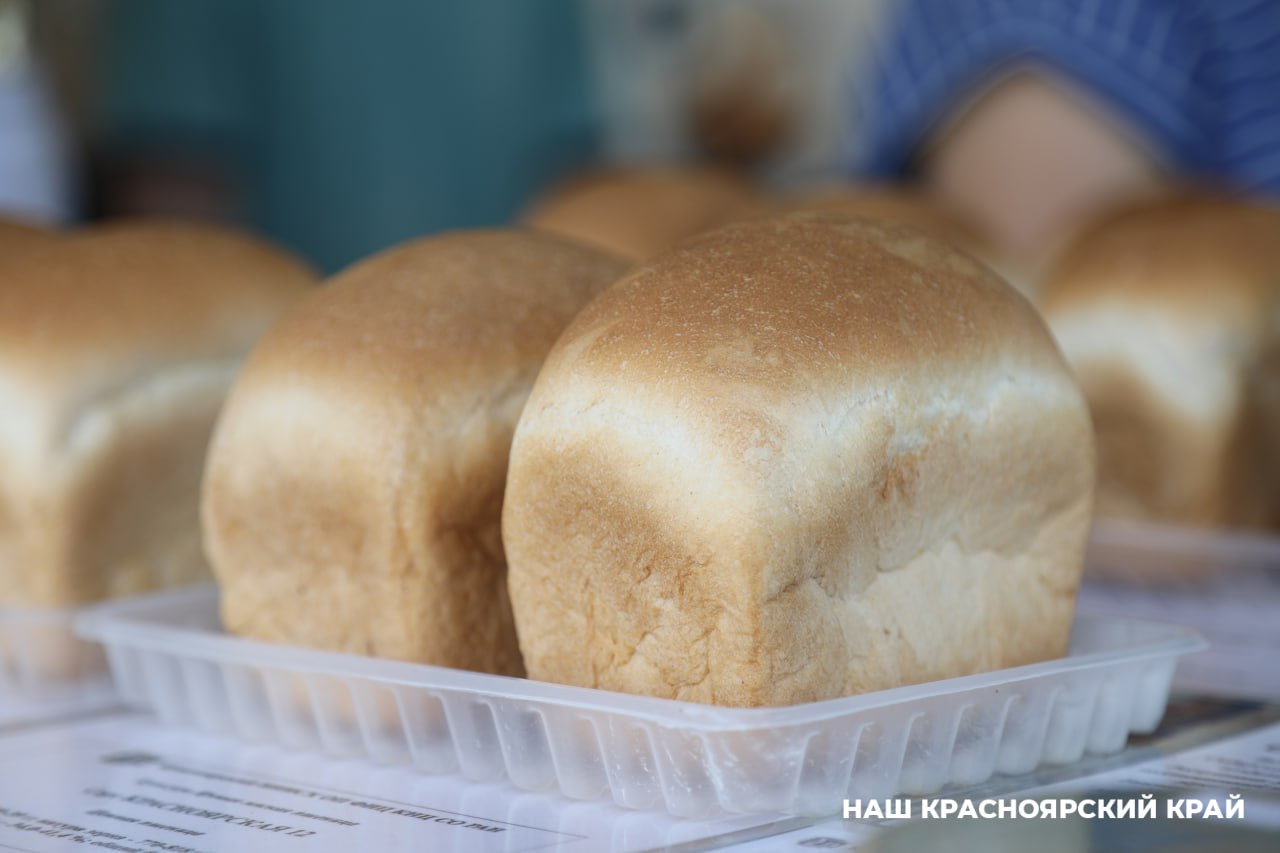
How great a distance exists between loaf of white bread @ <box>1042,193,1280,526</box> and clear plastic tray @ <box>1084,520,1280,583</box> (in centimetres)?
16

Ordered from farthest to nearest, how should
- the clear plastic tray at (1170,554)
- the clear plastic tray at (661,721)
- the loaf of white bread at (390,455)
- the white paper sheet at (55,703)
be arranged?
the clear plastic tray at (1170,554)
the white paper sheet at (55,703)
the loaf of white bread at (390,455)
the clear plastic tray at (661,721)

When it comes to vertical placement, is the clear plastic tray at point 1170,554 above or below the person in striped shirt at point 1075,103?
below

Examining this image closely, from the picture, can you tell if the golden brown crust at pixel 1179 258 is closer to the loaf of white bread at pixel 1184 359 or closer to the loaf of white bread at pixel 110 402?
the loaf of white bread at pixel 1184 359

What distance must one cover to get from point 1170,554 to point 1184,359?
0.29 m

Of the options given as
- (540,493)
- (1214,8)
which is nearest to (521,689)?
(540,493)

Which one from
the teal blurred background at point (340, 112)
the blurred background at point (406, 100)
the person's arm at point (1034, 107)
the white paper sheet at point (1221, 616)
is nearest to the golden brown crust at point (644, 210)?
the person's arm at point (1034, 107)

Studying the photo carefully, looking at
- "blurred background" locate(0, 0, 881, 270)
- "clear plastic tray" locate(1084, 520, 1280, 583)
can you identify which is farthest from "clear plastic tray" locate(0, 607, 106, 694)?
"blurred background" locate(0, 0, 881, 270)

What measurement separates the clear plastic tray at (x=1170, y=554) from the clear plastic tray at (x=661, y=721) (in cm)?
38

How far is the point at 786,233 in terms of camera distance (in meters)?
1.03

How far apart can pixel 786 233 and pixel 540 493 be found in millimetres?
244

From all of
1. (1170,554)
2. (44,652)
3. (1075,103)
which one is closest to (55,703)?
(44,652)

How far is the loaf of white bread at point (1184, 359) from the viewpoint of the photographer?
166 cm

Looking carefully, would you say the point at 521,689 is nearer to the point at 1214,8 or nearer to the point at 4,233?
the point at 4,233

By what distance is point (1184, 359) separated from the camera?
66.2 inches
